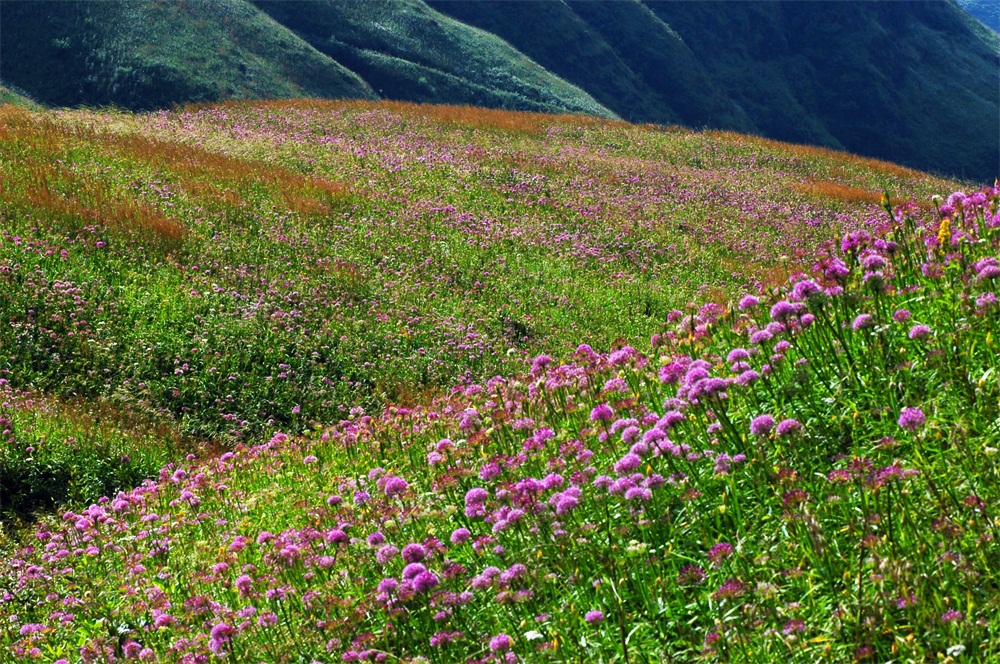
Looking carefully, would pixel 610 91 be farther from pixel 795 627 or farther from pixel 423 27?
pixel 795 627

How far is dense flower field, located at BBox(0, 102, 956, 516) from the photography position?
36.8 ft

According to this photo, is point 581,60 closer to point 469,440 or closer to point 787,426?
point 469,440

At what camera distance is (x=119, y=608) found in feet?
17.0

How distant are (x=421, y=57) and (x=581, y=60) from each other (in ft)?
89.5

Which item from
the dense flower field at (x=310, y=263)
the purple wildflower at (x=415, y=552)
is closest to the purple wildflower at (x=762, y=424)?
the purple wildflower at (x=415, y=552)

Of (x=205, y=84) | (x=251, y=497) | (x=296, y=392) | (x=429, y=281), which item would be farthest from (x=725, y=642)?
(x=205, y=84)

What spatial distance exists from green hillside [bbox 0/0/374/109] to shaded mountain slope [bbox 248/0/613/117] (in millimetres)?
9518

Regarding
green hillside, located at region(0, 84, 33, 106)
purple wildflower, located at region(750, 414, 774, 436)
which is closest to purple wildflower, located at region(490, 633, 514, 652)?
purple wildflower, located at region(750, 414, 774, 436)

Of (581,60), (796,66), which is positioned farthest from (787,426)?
(796,66)

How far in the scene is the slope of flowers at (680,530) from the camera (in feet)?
10.5

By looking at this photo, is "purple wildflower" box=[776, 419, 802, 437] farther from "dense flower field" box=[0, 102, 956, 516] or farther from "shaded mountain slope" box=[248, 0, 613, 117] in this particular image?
"shaded mountain slope" box=[248, 0, 613, 117]

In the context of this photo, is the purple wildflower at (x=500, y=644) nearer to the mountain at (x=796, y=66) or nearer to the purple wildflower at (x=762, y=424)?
the purple wildflower at (x=762, y=424)

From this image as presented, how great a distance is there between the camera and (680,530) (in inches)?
160

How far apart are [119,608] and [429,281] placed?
35.0 feet
